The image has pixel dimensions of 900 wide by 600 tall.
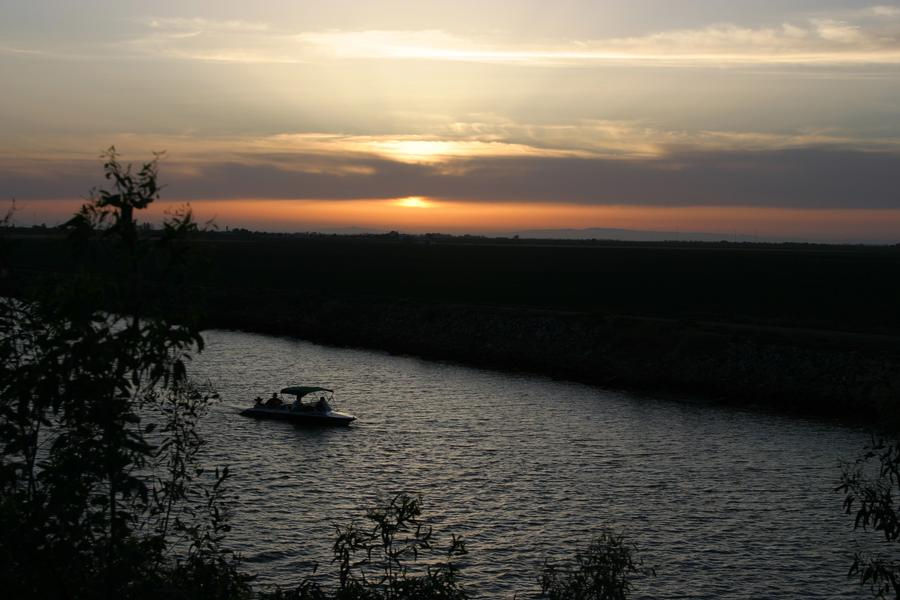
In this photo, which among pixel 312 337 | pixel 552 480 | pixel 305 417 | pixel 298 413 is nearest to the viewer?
pixel 552 480

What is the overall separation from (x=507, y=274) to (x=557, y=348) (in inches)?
3513

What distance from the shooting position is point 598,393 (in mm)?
82188

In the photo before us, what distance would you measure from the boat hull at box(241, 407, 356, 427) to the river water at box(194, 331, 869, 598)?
1590 mm

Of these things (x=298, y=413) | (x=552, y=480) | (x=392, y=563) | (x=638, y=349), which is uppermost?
(x=638, y=349)

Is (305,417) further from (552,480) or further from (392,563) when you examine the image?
(392,563)

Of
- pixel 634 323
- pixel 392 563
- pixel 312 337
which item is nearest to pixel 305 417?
pixel 392 563

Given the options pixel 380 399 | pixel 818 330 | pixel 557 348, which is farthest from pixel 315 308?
pixel 818 330

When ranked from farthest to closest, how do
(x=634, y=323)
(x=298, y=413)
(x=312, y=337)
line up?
(x=312, y=337)
(x=634, y=323)
(x=298, y=413)

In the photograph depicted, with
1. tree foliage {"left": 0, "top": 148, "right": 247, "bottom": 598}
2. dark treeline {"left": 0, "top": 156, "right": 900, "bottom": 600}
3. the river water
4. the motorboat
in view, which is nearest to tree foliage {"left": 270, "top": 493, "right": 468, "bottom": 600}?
dark treeline {"left": 0, "top": 156, "right": 900, "bottom": 600}

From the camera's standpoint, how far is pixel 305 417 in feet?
220

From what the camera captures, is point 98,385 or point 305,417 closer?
point 98,385

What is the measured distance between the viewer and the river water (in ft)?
128

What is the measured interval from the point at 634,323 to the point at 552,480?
54899 mm

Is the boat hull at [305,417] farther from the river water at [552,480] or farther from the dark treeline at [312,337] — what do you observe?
the dark treeline at [312,337]
